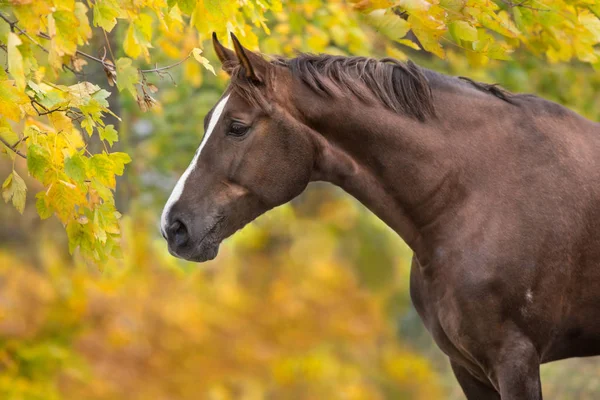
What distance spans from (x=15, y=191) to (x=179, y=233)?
676mm

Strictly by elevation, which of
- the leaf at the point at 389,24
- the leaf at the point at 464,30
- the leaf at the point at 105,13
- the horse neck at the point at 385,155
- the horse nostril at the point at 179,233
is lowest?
the horse nostril at the point at 179,233

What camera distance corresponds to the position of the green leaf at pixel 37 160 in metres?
3.48

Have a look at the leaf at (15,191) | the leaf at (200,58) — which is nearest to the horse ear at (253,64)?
the leaf at (200,58)

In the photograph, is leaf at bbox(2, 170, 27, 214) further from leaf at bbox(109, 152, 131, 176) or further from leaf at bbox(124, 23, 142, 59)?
leaf at bbox(124, 23, 142, 59)

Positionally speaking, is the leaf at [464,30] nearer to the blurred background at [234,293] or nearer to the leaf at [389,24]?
the leaf at [389,24]

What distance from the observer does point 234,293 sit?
13.6 meters

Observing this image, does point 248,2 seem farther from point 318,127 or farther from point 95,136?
point 95,136

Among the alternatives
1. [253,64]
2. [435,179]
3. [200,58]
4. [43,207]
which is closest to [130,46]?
[200,58]

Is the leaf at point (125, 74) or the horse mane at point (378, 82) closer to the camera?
the leaf at point (125, 74)

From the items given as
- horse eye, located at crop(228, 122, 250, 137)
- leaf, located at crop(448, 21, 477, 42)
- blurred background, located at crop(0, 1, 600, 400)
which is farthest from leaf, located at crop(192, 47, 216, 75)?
blurred background, located at crop(0, 1, 600, 400)

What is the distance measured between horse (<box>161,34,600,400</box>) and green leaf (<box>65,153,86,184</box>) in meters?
0.46

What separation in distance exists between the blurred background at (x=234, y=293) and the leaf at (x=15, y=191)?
9.71 ft

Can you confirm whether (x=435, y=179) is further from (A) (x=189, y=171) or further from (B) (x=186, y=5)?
(B) (x=186, y=5)

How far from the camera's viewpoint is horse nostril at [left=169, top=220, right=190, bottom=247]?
3.78 metres
